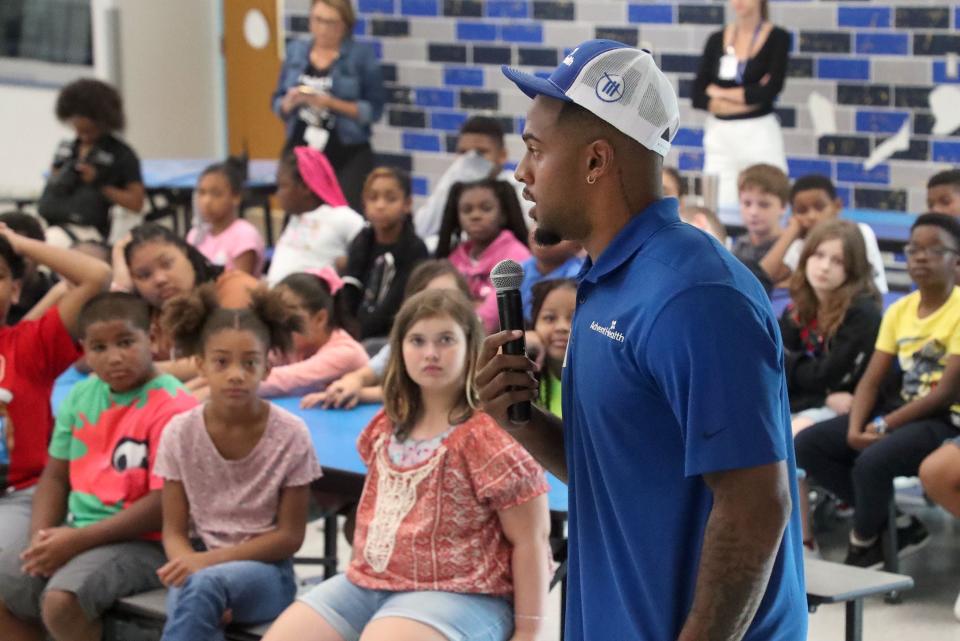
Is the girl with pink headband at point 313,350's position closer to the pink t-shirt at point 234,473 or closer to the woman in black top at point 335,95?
the pink t-shirt at point 234,473

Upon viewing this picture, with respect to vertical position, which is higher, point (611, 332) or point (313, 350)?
point (611, 332)

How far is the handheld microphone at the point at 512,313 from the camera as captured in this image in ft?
5.55

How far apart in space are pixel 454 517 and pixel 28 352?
136 centimetres

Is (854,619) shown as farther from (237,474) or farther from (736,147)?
(736,147)

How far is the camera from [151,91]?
10250 millimetres

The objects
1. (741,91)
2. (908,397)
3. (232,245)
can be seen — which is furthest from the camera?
(741,91)

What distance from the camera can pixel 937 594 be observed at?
4.29m

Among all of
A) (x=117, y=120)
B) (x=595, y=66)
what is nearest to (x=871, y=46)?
(x=117, y=120)

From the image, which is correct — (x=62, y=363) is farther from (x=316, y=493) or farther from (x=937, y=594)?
(x=937, y=594)

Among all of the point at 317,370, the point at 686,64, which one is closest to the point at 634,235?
the point at 317,370

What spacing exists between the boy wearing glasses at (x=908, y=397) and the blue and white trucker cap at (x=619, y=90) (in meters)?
2.72

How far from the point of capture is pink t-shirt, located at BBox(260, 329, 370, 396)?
4.23 metres

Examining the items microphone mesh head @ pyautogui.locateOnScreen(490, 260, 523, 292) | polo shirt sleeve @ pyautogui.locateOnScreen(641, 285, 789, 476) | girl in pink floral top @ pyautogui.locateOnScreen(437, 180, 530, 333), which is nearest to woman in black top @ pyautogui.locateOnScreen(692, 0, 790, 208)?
girl in pink floral top @ pyautogui.locateOnScreen(437, 180, 530, 333)

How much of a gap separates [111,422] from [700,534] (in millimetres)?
2207
